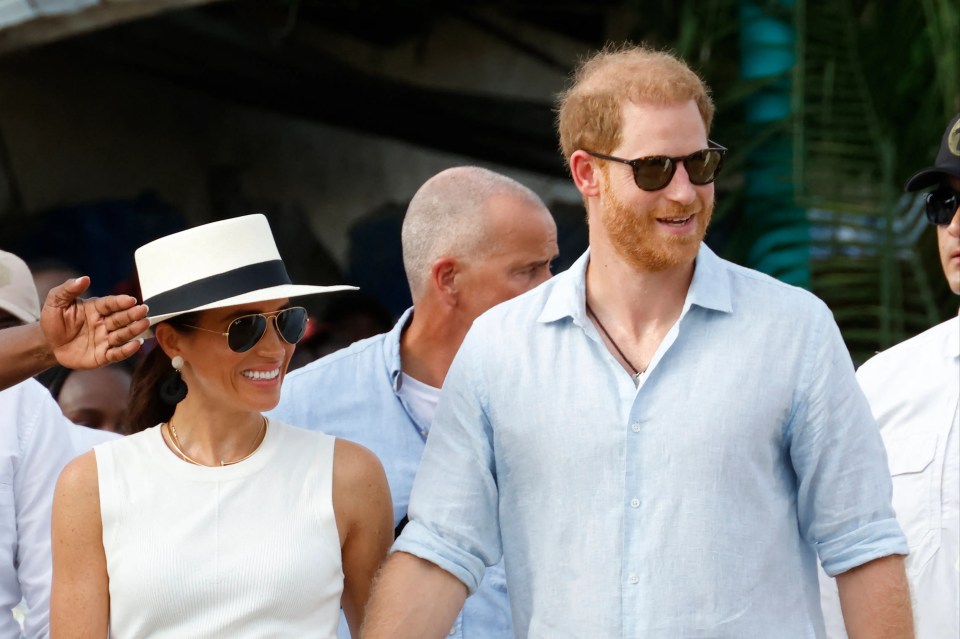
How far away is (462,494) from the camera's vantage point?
3070 millimetres

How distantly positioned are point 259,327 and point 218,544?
1.45ft

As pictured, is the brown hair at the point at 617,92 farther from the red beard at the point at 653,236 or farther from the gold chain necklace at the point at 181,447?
the gold chain necklace at the point at 181,447

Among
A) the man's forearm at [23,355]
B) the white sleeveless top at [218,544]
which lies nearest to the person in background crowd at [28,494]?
the man's forearm at [23,355]

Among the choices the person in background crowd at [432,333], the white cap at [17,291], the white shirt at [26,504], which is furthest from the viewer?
the white cap at [17,291]

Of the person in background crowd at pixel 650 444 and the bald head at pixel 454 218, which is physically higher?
the bald head at pixel 454 218

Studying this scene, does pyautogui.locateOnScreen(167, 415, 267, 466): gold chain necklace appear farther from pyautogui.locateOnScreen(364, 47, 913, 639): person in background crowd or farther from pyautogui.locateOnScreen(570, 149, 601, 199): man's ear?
pyautogui.locateOnScreen(570, 149, 601, 199): man's ear

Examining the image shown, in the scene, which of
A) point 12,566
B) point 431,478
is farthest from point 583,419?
point 12,566

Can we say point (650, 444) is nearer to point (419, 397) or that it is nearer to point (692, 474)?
point (692, 474)

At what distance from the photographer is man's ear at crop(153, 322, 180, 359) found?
3.20 meters

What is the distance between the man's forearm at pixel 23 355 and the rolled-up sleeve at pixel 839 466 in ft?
4.82

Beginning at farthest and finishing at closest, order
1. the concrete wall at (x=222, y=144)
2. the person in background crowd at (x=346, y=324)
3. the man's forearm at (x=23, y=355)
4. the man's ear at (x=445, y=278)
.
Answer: the concrete wall at (x=222, y=144) < the person in background crowd at (x=346, y=324) < the man's ear at (x=445, y=278) < the man's forearm at (x=23, y=355)

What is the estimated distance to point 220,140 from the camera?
8469 millimetres

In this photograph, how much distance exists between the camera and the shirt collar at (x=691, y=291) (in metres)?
2.97

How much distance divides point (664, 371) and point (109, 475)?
111 cm
